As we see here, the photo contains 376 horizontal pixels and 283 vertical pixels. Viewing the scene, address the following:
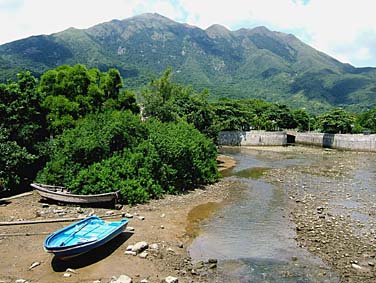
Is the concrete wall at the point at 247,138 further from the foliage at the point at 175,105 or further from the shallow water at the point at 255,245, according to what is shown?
the shallow water at the point at 255,245

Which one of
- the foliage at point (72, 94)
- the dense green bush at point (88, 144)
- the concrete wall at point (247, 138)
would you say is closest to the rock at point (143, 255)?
the dense green bush at point (88, 144)

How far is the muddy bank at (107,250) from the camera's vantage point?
44.3 feet

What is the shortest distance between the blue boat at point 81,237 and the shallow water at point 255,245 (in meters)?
3.78

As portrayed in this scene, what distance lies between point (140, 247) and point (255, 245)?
17.8ft

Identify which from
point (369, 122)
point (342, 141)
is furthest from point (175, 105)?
point (369, 122)

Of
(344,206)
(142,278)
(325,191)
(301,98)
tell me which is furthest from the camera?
(301,98)

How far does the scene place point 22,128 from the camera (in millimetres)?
27250

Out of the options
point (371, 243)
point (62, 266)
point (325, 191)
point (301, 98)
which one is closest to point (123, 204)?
point (62, 266)

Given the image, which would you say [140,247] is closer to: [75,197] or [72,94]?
[75,197]

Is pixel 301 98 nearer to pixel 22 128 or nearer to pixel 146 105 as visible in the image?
pixel 146 105

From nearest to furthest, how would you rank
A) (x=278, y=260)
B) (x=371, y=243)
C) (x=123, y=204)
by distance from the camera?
(x=278, y=260) → (x=371, y=243) → (x=123, y=204)

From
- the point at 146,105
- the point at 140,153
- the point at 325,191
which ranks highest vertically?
the point at 146,105

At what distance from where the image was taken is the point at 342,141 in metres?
74.4

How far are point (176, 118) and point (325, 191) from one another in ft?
61.7
